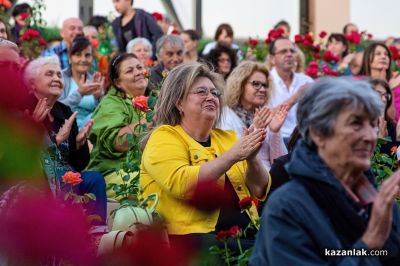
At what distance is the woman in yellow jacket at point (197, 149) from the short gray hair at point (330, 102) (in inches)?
65.0

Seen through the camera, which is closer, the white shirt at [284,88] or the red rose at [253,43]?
the white shirt at [284,88]

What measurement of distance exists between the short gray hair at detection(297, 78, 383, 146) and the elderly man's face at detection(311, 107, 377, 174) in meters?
0.02

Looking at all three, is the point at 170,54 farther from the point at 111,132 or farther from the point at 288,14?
the point at 288,14

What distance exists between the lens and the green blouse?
6.44m

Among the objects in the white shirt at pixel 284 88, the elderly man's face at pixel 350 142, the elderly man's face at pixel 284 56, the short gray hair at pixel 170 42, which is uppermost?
the elderly man's face at pixel 350 142

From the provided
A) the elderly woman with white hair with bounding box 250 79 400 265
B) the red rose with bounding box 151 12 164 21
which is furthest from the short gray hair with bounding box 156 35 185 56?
the elderly woman with white hair with bounding box 250 79 400 265

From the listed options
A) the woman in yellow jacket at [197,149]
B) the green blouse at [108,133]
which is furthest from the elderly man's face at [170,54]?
the woman in yellow jacket at [197,149]

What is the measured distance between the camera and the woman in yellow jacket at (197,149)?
4.45 meters

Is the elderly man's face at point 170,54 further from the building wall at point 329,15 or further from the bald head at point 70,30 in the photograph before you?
the building wall at point 329,15

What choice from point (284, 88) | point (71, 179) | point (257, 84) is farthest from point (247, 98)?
point (71, 179)

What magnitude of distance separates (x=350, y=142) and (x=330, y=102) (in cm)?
12

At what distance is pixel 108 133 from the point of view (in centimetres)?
646

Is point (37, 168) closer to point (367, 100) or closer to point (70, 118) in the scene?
point (367, 100)

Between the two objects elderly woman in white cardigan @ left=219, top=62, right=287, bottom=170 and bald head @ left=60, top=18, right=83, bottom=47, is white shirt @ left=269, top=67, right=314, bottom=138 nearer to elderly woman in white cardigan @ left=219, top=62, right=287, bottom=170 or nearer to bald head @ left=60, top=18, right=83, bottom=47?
elderly woman in white cardigan @ left=219, top=62, right=287, bottom=170
